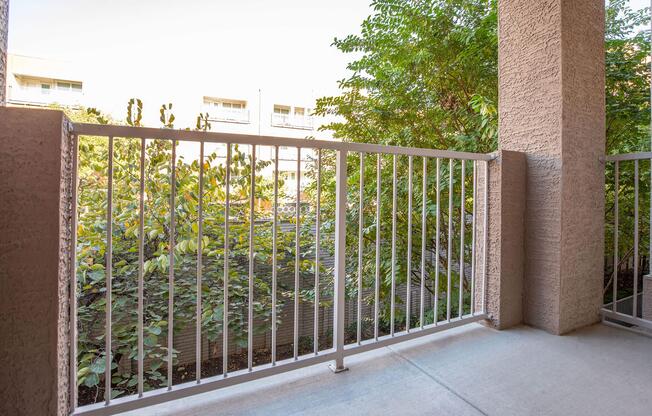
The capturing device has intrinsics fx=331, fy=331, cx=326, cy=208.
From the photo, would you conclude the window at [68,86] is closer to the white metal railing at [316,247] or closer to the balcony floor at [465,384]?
the white metal railing at [316,247]

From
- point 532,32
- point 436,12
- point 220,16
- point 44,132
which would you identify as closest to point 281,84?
point 220,16

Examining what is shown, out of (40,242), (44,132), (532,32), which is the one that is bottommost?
(40,242)

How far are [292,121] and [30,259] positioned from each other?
48.7ft

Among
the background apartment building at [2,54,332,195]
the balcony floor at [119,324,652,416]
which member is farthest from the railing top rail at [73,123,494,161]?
the background apartment building at [2,54,332,195]

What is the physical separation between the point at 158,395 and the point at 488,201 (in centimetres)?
208

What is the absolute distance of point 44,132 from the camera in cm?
98

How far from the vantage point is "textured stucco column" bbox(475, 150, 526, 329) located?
2.12 metres

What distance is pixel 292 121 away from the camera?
15227 mm

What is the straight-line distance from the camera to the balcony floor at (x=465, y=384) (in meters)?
1.33

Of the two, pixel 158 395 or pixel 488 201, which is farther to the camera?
pixel 488 201

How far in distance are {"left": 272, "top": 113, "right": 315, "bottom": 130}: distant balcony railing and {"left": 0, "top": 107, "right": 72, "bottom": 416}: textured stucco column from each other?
14.2 m

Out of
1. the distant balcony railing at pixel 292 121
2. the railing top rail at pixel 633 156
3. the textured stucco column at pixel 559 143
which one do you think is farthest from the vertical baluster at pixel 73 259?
the distant balcony railing at pixel 292 121

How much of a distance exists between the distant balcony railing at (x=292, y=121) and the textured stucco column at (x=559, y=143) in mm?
12922

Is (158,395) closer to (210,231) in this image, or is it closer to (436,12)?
(210,231)
